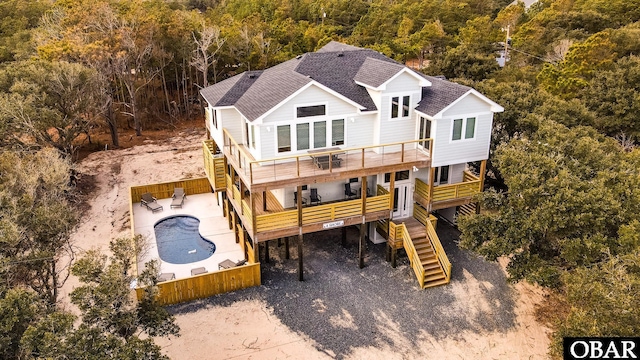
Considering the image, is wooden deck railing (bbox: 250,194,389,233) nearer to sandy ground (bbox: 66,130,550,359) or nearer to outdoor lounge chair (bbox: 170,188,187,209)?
sandy ground (bbox: 66,130,550,359)

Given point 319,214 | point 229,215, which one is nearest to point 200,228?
point 229,215

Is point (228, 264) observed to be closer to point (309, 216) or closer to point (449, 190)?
point (309, 216)

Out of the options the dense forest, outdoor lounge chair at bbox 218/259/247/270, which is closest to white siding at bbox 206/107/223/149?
outdoor lounge chair at bbox 218/259/247/270

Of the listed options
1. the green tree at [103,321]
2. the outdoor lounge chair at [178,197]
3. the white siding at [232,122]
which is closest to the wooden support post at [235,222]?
the white siding at [232,122]

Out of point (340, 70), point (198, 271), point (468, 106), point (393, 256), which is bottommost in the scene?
point (198, 271)

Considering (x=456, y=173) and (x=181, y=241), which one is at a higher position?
(x=456, y=173)

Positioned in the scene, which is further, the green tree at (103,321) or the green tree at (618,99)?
the green tree at (618,99)

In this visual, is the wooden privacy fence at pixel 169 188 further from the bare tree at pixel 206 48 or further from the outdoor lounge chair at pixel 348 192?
the bare tree at pixel 206 48
